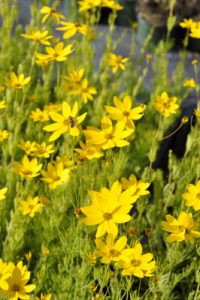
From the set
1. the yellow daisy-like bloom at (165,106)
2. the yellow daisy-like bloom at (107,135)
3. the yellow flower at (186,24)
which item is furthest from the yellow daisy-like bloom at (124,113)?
the yellow flower at (186,24)

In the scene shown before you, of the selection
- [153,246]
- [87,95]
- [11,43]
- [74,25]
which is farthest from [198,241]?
[11,43]

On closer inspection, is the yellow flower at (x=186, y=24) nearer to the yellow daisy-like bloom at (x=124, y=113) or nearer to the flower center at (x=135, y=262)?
the yellow daisy-like bloom at (x=124, y=113)

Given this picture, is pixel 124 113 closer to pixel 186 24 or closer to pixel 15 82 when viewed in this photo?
pixel 15 82

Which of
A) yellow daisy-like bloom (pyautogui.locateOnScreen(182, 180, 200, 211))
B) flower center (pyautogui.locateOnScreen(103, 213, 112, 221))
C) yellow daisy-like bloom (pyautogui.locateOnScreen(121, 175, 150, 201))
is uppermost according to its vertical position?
flower center (pyautogui.locateOnScreen(103, 213, 112, 221))

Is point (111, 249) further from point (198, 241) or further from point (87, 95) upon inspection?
point (87, 95)

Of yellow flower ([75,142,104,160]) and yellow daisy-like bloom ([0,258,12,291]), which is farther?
yellow flower ([75,142,104,160])

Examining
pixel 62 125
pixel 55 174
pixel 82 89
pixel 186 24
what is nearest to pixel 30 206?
pixel 55 174

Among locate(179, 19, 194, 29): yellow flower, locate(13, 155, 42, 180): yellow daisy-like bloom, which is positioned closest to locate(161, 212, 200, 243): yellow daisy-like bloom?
locate(13, 155, 42, 180): yellow daisy-like bloom

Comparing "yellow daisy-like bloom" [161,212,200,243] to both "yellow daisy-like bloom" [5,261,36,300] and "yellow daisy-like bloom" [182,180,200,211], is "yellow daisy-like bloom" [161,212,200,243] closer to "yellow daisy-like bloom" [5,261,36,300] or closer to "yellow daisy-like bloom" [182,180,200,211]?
"yellow daisy-like bloom" [182,180,200,211]
